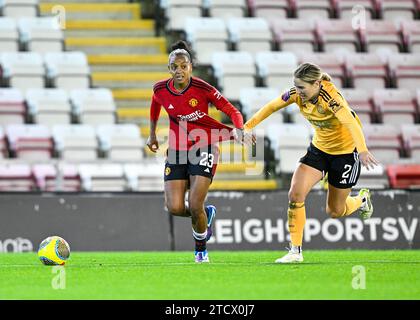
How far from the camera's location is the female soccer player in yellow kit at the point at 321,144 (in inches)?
448

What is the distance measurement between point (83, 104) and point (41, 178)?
2238 mm

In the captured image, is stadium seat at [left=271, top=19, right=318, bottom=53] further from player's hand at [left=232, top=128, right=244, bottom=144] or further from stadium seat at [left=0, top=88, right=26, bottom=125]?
player's hand at [left=232, top=128, right=244, bottom=144]

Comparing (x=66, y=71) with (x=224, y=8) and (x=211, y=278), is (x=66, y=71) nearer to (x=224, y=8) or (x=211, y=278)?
(x=224, y=8)

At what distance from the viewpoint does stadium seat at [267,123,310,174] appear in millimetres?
17734

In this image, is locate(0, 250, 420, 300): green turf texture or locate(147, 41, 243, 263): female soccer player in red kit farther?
locate(147, 41, 243, 263): female soccer player in red kit

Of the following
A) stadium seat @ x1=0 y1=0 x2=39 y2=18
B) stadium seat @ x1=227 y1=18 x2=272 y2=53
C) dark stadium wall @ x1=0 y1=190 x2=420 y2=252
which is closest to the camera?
dark stadium wall @ x1=0 y1=190 x2=420 y2=252

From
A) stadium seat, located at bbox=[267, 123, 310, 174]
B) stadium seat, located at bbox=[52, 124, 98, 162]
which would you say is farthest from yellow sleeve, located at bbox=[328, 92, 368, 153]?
stadium seat, located at bbox=[52, 124, 98, 162]

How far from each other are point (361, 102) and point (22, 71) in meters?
5.61

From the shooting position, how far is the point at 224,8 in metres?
21.1

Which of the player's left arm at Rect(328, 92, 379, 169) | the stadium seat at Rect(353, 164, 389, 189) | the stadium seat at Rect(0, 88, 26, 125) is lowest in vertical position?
the stadium seat at Rect(353, 164, 389, 189)

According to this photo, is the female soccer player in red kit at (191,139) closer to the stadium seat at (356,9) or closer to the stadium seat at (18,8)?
the stadium seat at (18,8)

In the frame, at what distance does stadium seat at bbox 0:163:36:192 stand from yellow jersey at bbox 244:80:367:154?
565 centimetres

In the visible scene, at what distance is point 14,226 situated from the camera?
15.4 meters
